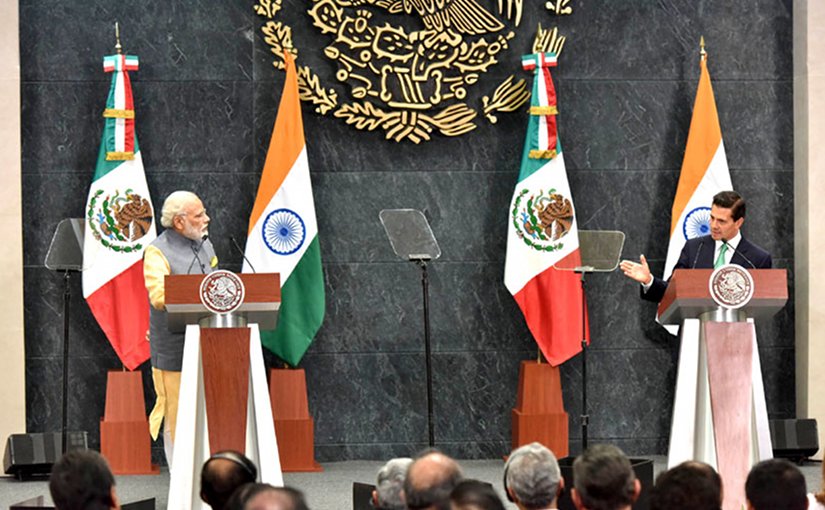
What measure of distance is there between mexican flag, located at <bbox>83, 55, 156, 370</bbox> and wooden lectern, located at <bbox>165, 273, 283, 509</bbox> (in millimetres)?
2159

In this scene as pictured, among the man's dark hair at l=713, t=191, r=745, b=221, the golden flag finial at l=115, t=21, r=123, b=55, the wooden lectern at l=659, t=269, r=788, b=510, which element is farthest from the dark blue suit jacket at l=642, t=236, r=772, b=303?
the golden flag finial at l=115, t=21, r=123, b=55

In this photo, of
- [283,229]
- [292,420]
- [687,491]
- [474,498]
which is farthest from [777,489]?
[283,229]

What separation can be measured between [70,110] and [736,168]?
4.23 m

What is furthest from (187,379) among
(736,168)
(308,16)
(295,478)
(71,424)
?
(736,168)

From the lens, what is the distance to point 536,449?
3.78 m

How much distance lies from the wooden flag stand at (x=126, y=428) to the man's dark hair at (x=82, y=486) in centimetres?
432

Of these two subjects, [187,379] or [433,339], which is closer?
[187,379]

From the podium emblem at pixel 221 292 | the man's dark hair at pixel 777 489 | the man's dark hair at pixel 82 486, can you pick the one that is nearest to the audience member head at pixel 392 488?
the man's dark hair at pixel 82 486

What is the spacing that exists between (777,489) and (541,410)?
4.57m

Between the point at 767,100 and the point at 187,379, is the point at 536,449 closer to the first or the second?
the point at 187,379

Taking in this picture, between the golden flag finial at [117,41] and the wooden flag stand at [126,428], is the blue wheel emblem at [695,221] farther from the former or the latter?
the golden flag finial at [117,41]

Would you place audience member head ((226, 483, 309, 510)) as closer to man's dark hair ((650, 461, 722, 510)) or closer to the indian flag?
man's dark hair ((650, 461, 722, 510))

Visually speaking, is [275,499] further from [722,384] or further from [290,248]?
[290,248]

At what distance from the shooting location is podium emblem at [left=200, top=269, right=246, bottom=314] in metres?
5.59
